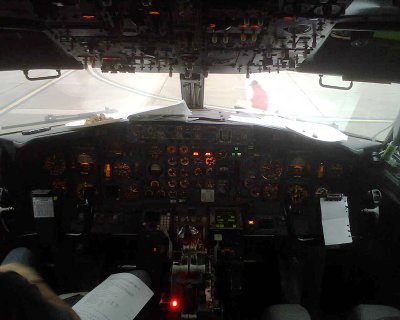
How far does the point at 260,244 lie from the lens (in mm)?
3744

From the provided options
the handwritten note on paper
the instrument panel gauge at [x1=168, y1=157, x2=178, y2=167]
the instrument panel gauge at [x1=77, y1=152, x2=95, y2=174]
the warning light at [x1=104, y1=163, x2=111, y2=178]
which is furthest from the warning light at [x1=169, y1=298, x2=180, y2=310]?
the instrument panel gauge at [x1=77, y1=152, x2=95, y2=174]

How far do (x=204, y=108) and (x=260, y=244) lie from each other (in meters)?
1.66

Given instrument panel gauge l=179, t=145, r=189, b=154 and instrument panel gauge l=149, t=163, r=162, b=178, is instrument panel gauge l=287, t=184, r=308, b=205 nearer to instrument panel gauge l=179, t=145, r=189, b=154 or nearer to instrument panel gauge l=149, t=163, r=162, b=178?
instrument panel gauge l=179, t=145, r=189, b=154

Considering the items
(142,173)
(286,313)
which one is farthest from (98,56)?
(286,313)

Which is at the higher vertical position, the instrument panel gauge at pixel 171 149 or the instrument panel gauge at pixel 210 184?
the instrument panel gauge at pixel 171 149

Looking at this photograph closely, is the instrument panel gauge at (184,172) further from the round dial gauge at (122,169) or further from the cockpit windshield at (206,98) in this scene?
the cockpit windshield at (206,98)

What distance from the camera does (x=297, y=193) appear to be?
12.3ft

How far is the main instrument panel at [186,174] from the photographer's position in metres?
3.49

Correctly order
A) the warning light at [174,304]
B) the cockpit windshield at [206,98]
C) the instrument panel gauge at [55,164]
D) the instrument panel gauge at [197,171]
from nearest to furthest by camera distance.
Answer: the warning light at [174,304], the instrument panel gauge at [55,164], the instrument panel gauge at [197,171], the cockpit windshield at [206,98]

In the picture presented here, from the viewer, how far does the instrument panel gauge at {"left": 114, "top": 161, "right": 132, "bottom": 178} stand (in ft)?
12.0

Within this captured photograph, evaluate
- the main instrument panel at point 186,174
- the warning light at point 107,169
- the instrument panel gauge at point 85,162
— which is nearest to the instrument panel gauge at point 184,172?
the main instrument panel at point 186,174

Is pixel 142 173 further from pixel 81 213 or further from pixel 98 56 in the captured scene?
pixel 98 56

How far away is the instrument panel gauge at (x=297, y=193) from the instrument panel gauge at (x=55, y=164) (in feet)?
7.66

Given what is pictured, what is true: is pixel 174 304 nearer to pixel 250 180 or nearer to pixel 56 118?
pixel 250 180
